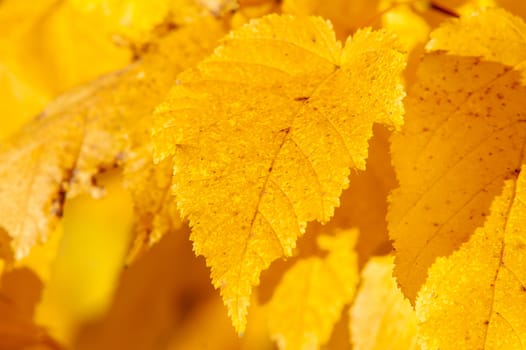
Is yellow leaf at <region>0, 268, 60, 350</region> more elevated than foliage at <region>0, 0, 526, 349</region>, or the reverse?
foliage at <region>0, 0, 526, 349</region>

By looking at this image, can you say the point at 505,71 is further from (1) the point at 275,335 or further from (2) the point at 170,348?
(2) the point at 170,348

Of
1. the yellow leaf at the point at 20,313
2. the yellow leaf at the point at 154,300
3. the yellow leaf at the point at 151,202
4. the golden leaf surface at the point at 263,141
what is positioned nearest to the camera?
the golden leaf surface at the point at 263,141

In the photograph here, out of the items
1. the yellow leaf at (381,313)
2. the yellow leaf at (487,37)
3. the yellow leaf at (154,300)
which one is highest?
the yellow leaf at (487,37)

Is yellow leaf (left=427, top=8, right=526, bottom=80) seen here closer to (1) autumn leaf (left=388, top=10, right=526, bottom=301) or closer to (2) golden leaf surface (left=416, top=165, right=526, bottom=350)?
(1) autumn leaf (left=388, top=10, right=526, bottom=301)

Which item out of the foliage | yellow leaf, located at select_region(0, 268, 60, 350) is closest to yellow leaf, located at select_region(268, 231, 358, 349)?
the foliage

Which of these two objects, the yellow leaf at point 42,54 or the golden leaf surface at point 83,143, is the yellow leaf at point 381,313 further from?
the yellow leaf at point 42,54

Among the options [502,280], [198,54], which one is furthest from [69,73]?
[502,280]

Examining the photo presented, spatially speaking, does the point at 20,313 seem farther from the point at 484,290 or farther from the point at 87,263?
the point at 484,290

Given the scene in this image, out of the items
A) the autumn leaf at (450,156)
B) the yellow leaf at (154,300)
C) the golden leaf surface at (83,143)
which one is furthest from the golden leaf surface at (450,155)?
the yellow leaf at (154,300)

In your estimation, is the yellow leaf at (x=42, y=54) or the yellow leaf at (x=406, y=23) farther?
the yellow leaf at (x=42, y=54)
